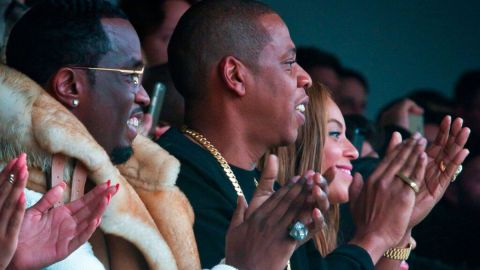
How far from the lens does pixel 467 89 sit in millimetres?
6836

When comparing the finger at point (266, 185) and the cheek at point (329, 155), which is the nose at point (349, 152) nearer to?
the cheek at point (329, 155)

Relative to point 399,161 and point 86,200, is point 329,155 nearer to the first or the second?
point 399,161

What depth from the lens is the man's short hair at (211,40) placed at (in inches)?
160

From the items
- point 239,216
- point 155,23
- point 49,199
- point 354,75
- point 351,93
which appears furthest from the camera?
point 354,75

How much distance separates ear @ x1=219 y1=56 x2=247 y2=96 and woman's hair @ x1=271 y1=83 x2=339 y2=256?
0.54m

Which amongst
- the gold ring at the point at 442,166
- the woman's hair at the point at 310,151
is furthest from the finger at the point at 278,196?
the woman's hair at the point at 310,151

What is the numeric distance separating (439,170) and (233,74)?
70 cm

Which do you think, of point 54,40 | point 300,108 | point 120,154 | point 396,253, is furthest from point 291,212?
point 396,253

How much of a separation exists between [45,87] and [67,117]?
0.30 metres

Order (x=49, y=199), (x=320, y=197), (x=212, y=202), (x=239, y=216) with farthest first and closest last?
(x=212, y=202) < (x=239, y=216) < (x=320, y=197) < (x=49, y=199)

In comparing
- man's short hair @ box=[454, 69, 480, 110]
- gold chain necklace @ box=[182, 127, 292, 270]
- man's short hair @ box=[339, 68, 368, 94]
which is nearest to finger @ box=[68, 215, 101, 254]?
gold chain necklace @ box=[182, 127, 292, 270]

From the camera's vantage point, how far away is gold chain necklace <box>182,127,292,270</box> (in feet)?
12.7

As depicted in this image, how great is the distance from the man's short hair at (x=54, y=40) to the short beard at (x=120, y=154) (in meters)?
0.21

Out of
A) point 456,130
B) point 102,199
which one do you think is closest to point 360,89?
point 456,130
